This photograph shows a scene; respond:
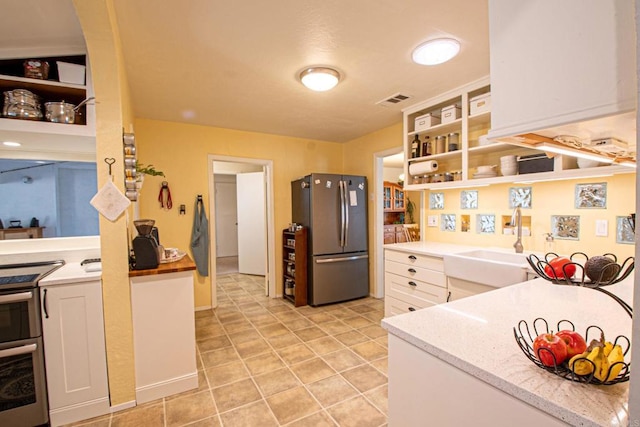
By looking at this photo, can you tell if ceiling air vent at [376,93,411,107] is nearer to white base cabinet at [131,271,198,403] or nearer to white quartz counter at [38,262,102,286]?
white base cabinet at [131,271,198,403]

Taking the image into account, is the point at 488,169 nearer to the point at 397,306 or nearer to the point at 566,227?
the point at 566,227

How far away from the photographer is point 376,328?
10.1ft

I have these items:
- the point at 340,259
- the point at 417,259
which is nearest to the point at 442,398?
the point at 417,259

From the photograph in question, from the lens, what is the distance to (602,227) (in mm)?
2027

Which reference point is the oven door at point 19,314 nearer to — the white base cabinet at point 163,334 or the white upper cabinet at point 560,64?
the white base cabinet at point 163,334

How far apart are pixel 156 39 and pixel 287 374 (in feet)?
8.45

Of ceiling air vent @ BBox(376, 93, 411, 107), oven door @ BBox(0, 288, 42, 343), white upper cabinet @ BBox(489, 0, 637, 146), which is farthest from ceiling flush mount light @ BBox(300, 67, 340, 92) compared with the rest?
oven door @ BBox(0, 288, 42, 343)

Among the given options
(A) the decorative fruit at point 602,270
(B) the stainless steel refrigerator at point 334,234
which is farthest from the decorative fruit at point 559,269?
(B) the stainless steel refrigerator at point 334,234

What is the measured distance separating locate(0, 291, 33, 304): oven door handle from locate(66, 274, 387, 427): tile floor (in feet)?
2.80

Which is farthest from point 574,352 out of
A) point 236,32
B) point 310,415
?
point 236,32

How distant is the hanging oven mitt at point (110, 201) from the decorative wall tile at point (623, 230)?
10.8 ft

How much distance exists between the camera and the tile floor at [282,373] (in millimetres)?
1804

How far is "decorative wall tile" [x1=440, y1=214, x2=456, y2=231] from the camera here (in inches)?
123

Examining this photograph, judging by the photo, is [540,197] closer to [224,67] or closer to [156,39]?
[224,67]
